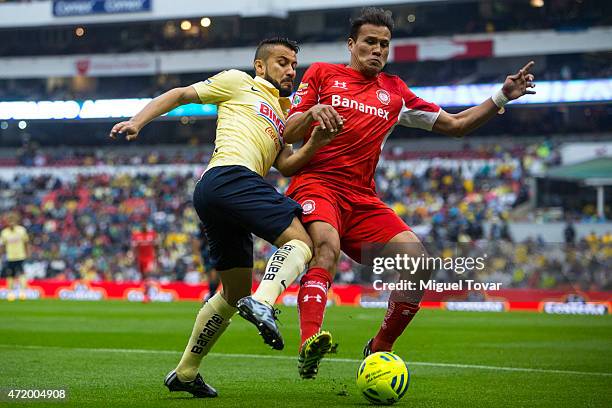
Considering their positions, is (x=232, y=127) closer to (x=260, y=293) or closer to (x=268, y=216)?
(x=268, y=216)

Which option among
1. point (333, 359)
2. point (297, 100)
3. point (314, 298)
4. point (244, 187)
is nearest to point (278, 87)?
point (297, 100)

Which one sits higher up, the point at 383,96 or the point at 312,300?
the point at 383,96

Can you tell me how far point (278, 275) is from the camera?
6207 millimetres

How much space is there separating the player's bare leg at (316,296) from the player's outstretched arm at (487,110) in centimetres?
152

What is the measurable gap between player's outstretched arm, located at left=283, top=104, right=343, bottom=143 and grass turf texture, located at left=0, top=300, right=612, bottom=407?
5.97 feet

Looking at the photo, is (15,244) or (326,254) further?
(15,244)

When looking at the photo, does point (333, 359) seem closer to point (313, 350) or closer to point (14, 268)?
point (313, 350)

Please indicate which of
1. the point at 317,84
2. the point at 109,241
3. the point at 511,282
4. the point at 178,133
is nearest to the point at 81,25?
the point at 178,133

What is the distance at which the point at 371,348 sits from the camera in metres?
7.61

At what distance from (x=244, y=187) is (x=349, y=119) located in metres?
1.18

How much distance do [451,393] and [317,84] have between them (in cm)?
Result: 248

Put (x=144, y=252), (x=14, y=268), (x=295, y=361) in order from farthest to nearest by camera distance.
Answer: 1. (x=14, y=268)
2. (x=144, y=252)
3. (x=295, y=361)

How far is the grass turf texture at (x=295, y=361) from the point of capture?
6.97m

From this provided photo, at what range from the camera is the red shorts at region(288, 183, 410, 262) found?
698 centimetres
